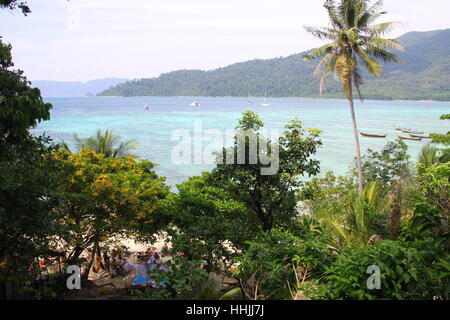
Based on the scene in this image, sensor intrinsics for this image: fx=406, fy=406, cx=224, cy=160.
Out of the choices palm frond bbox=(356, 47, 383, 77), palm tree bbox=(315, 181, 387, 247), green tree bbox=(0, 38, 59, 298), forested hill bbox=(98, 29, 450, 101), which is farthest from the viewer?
forested hill bbox=(98, 29, 450, 101)

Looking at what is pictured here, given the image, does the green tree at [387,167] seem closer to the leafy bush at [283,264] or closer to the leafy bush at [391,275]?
the leafy bush at [283,264]

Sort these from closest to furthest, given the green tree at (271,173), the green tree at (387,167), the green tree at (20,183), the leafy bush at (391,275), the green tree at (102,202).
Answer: the leafy bush at (391,275) < the green tree at (20,183) < the green tree at (271,173) < the green tree at (102,202) < the green tree at (387,167)

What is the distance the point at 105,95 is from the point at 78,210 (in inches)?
7012

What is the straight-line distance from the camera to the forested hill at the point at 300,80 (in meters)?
108

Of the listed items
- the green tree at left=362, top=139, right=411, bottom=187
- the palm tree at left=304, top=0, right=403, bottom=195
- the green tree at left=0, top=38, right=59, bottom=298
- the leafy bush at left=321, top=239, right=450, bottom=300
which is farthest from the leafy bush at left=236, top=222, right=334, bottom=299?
the green tree at left=362, top=139, right=411, bottom=187

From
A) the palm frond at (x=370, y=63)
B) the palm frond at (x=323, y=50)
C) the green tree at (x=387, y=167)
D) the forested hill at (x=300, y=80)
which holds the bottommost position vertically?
the green tree at (x=387, y=167)

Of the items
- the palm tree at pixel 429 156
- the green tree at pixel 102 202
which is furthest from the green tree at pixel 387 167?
the green tree at pixel 102 202

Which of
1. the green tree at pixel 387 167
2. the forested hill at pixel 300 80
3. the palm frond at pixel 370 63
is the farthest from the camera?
the forested hill at pixel 300 80

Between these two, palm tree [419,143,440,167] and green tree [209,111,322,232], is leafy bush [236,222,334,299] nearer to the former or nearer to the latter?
green tree [209,111,322,232]

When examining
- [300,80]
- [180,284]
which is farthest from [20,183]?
[300,80]

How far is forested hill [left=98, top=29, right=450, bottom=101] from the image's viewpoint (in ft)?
354

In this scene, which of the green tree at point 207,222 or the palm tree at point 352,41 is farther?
the palm tree at point 352,41

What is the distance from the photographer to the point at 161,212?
8594 millimetres

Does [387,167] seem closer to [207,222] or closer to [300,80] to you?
[207,222]
